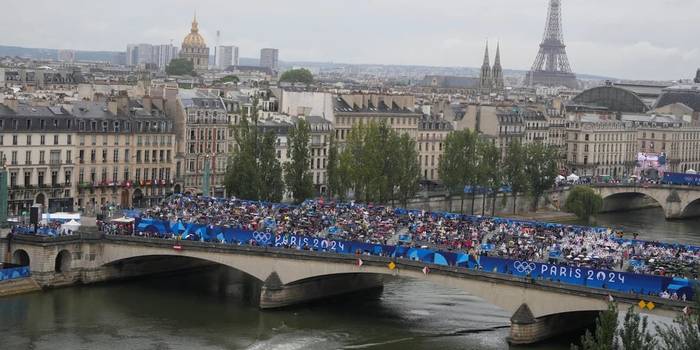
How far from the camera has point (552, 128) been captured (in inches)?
5340

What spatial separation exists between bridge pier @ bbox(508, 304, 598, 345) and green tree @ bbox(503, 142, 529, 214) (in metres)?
46.8

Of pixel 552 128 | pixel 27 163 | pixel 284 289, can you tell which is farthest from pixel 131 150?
pixel 552 128

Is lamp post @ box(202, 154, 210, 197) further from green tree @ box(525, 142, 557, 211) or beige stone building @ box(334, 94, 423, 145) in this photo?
green tree @ box(525, 142, 557, 211)

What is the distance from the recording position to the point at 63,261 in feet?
222

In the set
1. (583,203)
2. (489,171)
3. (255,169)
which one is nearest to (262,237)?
(255,169)

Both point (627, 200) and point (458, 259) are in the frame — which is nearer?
point (458, 259)

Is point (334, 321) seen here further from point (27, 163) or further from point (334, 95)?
point (334, 95)

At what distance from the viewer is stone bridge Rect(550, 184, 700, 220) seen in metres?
116

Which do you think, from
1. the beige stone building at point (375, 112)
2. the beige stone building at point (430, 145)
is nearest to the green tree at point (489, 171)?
the beige stone building at point (375, 112)

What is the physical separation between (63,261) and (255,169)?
18154 mm

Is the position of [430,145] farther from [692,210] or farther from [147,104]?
[147,104]

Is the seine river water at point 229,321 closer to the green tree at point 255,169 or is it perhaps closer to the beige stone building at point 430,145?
the green tree at point 255,169

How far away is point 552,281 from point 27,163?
125 ft

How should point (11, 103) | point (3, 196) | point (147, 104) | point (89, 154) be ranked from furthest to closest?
point (147, 104)
point (89, 154)
point (11, 103)
point (3, 196)
